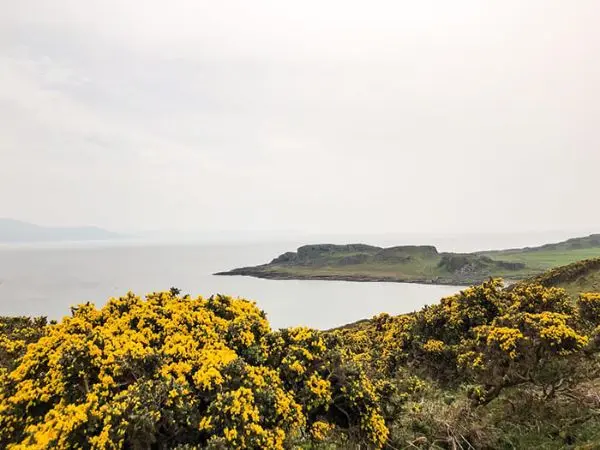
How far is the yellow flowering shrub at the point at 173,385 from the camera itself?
7.23 metres

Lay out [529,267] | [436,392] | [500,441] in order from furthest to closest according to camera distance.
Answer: [529,267]
[436,392]
[500,441]

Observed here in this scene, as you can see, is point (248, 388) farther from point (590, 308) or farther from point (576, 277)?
point (576, 277)

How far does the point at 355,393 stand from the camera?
9547 millimetres

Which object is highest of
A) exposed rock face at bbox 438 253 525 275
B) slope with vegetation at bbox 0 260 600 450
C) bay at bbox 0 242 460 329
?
slope with vegetation at bbox 0 260 600 450

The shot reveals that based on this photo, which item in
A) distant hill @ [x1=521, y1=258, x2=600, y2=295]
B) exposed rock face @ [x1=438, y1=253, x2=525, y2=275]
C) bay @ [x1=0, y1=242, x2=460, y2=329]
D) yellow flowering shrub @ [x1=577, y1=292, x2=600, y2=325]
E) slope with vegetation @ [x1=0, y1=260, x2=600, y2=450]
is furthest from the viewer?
exposed rock face @ [x1=438, y1=253, x2=525, y2=275]

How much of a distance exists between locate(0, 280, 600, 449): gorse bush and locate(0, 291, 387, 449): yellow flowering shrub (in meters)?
0.03

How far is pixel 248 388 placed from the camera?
8.05m

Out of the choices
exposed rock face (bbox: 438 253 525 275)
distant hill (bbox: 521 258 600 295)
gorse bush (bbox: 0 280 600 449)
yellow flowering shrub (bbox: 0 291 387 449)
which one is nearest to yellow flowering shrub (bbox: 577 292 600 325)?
gorse bush (bbox: 0 280 600 449)

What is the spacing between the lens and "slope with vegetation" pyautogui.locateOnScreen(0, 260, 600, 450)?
7.38 meters

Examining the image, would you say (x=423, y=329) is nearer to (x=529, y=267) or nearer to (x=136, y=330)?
(x=136, y=330)

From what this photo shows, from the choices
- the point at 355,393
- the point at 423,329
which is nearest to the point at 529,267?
the point at 423,329

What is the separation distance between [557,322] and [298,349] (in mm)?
7663

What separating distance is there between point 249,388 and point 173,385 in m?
1.50

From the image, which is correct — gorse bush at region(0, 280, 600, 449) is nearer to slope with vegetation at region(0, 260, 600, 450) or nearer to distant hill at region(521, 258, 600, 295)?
slope with vegetation at region(0, 260, 600, 450)
